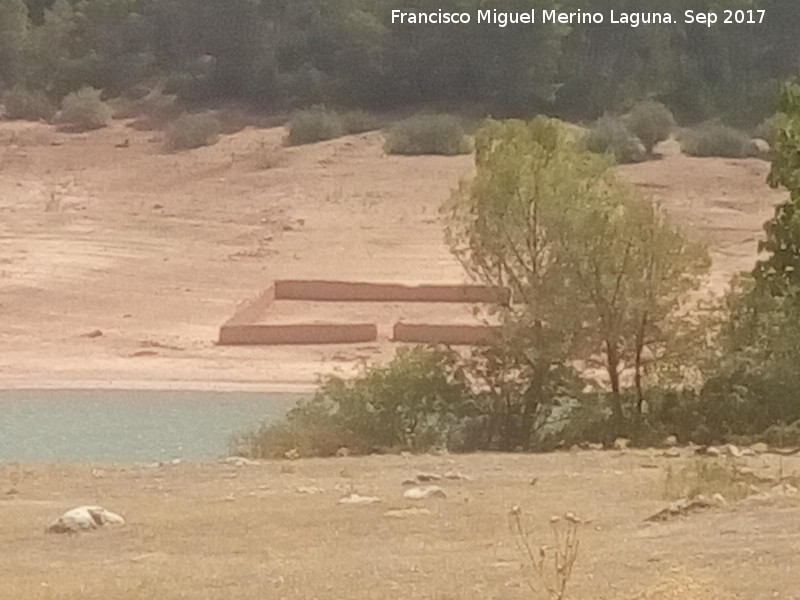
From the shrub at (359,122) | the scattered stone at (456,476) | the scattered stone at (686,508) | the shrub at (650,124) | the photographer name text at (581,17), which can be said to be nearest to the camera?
the scattered stone at (686,508)

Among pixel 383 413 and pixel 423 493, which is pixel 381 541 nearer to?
pixel 423 493

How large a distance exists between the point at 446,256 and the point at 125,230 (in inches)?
292

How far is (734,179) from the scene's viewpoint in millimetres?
38219

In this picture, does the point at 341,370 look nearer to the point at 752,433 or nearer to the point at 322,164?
the point at 752,433

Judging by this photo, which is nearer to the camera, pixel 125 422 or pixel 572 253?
pixel 572 253

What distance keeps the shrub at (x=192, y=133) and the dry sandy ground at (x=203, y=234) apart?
440 millimetres

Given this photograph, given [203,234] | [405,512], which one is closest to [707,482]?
[405,512]

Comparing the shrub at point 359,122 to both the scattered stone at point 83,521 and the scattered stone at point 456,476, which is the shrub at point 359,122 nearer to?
the scattered stone at point 456,476

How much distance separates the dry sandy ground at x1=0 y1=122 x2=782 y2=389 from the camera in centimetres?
2630

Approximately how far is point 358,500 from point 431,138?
32.2 metres

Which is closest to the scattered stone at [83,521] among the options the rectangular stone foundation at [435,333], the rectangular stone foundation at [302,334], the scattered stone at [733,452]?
the scattered stone at [733,452]

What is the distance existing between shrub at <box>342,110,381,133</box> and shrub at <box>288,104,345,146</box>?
11.8 inches

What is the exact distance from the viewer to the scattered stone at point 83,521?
7.86 metres

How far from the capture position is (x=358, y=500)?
8.68m
